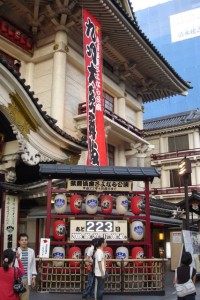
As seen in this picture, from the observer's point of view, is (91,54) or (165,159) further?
(165,159)

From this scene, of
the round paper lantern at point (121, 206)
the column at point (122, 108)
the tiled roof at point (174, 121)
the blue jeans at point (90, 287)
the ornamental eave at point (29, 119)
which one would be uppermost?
the tiled roof at point (174, 121)

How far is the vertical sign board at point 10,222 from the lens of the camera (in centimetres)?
1183

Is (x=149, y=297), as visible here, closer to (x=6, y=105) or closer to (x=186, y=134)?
(x=6, y=105)

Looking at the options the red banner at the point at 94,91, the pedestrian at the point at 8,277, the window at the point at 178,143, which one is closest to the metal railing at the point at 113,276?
the pedestrian at the point at 8,277

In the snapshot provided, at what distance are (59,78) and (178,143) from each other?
936 inches

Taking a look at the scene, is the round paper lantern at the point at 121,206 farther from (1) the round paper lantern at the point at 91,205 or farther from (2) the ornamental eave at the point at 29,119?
(2) the ornamental eave at the point at 29,119

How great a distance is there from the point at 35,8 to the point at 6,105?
8.71 metres

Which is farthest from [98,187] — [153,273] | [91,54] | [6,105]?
[91,54]

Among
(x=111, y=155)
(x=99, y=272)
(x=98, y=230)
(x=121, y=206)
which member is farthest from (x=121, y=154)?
(x=99, y=272)

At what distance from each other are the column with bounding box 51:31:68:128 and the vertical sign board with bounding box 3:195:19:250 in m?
5.51

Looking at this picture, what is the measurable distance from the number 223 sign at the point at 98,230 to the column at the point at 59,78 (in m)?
7.38

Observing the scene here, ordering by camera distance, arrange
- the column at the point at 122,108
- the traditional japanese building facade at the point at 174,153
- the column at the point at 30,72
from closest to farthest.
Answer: the column at the point at 30,72 < the column at the point at 122,108 < the traditional japanese building facade at the point at 174,153

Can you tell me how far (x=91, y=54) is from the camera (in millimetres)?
16484

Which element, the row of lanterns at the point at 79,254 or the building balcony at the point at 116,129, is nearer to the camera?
the row of lanterns at the point at 79,254
